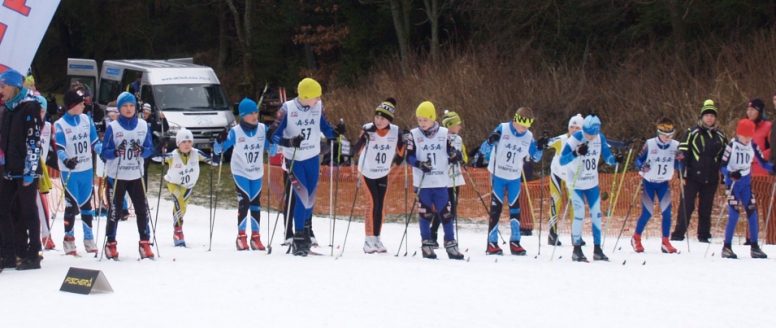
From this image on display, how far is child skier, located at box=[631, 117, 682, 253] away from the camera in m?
10.8

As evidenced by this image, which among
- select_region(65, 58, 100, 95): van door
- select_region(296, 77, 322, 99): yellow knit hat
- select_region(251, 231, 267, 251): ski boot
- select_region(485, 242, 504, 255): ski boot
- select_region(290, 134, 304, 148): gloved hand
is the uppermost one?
select_region(65, 58, 100, 95): van door

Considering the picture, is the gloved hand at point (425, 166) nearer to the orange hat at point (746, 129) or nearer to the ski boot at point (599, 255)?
the ski boot at point (599, 255)

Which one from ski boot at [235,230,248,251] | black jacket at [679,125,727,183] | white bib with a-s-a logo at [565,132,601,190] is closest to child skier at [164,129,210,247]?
ski boot at [235,230,248,251]

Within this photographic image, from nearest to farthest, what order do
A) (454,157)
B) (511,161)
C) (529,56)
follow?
(454,157) < (511,161) < (529,56)

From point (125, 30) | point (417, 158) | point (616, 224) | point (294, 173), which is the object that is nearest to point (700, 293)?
point (417, 158)

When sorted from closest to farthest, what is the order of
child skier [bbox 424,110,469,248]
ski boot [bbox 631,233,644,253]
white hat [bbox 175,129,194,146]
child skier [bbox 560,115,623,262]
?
1. child skier [bbox 560,115,623,262]
2. child skier [bbox 424,110,469,248]
3. ski boot [bbox 631,233,644,253]
4. white hat [bbox 175,129,194,146]

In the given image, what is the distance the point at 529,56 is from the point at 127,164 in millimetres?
18194

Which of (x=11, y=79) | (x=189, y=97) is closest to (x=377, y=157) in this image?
(x=11, y=79)

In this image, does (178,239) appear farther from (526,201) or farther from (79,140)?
(526,201)

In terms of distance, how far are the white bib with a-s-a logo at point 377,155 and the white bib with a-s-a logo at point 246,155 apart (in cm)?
121

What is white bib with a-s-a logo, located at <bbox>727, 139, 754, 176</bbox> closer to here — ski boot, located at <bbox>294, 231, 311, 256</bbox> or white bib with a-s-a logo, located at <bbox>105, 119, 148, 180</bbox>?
ski boot, located at <bbox>294, 231, 311, 256</bbox>

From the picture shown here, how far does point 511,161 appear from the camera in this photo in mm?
10211

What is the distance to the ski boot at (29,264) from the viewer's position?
830 cm

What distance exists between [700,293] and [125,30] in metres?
46.3
